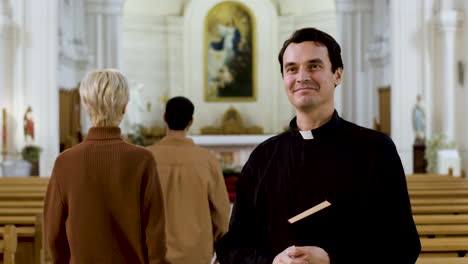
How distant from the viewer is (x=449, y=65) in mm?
15484

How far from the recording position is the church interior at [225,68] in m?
15.4

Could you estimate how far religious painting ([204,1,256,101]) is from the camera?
82.5 ft

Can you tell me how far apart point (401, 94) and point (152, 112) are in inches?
411

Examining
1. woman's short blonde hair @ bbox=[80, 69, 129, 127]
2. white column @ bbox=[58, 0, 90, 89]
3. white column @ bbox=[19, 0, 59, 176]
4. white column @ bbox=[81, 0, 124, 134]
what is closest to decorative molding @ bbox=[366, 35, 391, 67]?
white column @ bbox=[81, 0, 124, 134]

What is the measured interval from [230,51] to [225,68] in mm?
688

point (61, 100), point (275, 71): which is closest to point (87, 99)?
point (61, 100)

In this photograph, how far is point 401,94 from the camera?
16484 millimetres

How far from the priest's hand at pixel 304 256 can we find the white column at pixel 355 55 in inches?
804

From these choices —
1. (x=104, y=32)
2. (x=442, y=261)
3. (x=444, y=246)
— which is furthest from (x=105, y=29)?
(x=442, y=261)

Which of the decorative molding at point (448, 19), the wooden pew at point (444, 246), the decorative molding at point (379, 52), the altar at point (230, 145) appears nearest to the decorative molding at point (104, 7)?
the altar at point (230, 145)

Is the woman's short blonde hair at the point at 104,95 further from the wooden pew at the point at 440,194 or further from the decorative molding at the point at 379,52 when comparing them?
the decorative molding at the point at 379,52

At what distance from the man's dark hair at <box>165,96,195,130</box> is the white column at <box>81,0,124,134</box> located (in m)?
17.9

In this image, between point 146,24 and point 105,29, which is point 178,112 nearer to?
point 105,29

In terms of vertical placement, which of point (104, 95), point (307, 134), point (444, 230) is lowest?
point (444, 230)
